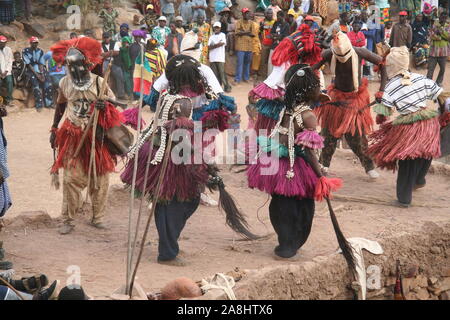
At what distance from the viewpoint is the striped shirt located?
9.14 meters

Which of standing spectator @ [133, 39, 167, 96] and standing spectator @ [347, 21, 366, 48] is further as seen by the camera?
standing spectator @ [347, 21, 366, 48]

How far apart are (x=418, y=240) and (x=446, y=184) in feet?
9.76

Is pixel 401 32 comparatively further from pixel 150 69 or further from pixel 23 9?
pixel 23 9

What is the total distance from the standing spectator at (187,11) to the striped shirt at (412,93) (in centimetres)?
1068

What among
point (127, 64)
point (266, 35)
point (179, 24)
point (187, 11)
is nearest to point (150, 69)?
point (127, 64)

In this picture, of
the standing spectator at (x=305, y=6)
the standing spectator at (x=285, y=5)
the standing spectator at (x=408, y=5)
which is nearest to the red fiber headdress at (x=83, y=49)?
the standing spectator at (x=285, y=5)

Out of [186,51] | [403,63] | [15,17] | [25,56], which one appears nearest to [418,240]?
[403,63]

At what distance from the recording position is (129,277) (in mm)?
5688

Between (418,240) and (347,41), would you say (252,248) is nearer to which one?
(418,240)

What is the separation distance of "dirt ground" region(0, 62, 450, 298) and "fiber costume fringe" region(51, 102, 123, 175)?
0.74m

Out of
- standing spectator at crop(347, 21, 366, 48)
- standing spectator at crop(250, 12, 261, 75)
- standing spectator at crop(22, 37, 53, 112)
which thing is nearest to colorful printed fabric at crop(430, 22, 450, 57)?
standing spectator at crop(347, 21, 366, 48)

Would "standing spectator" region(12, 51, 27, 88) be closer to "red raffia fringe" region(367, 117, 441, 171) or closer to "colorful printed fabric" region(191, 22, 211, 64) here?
"colorful printed fabric" region(191, 22, 211, 64)

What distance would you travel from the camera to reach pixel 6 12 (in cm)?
1875

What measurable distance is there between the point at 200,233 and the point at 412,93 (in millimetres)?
2900
